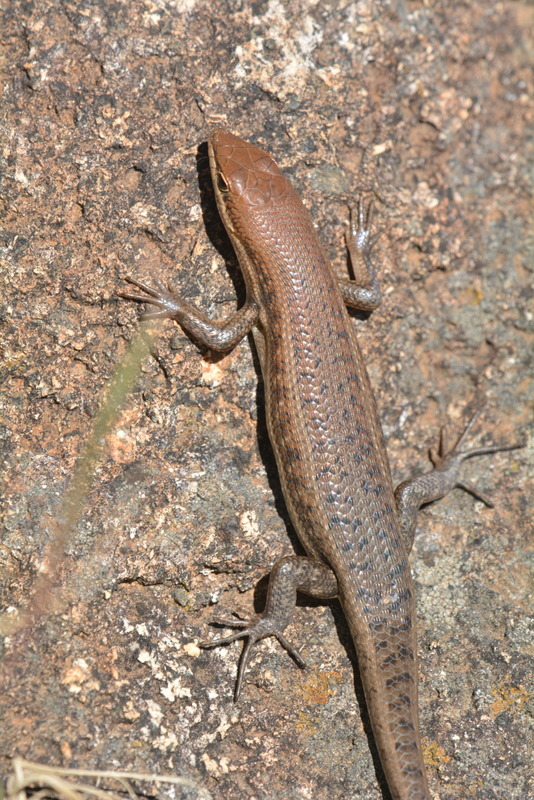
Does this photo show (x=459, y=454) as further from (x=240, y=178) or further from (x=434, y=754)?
(x=240, y=178)

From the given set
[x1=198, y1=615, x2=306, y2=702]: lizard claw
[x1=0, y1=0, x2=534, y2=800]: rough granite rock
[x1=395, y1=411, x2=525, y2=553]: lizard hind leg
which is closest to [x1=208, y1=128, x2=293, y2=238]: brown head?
[x1=0, y1=0, x2=534, y2=800]: rough granite rock

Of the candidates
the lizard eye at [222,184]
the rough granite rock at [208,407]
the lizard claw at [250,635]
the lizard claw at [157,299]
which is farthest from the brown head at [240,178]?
the lizard claw at [250,635]

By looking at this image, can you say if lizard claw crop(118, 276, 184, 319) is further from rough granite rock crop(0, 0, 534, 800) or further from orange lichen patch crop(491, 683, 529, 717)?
orange lichen patch crop(491, 683, 529, 717)

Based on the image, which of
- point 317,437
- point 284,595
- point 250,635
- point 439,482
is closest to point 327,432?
point 317,437

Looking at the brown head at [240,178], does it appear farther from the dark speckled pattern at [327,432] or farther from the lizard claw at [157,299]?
the lizard claw at [157,299]

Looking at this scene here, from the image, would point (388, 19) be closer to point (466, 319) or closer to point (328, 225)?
point (328, 225)

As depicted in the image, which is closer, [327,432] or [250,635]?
[250,635]
